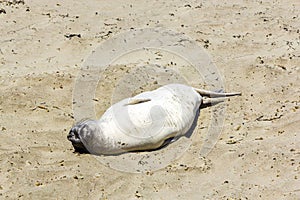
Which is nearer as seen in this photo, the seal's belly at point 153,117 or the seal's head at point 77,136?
the seal's head at point 77,136

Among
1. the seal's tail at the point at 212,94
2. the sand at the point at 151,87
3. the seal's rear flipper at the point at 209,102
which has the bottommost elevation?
the seal's rear flipper at the point at 209,102

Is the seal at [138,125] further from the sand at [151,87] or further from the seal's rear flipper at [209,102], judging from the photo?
the seal's rear flipper at [209,102]

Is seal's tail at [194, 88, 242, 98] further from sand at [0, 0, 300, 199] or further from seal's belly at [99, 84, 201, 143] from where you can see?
seal's belly at [99, 84, 201, 143]

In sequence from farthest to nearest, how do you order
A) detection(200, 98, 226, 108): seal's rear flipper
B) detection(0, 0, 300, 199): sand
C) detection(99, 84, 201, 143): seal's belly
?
detection(200, 98, 226, 108): seal's rear flipper, detection(99, 84, 201, 143): seal's belly, detection(0, 0, 300, 199): sand

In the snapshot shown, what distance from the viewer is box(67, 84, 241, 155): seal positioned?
538 centimetres

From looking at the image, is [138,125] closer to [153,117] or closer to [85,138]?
[153,117]

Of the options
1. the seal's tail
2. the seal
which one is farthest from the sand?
the seal

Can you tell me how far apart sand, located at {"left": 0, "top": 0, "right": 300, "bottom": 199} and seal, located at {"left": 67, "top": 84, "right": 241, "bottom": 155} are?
0.71 ft

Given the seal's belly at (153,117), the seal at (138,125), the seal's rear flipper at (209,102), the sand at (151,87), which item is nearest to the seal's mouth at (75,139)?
the seal at (138,125)

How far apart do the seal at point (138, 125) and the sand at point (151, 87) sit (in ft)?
0.71

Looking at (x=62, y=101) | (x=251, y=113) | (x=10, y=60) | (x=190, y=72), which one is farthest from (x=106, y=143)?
(x=10, y=60)

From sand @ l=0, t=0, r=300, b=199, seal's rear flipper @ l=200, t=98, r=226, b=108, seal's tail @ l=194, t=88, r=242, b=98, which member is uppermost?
sand @ l=0, t=0, r=300, b=199

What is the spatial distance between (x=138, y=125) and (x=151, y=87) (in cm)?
148

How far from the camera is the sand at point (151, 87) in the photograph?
478 centimetres
